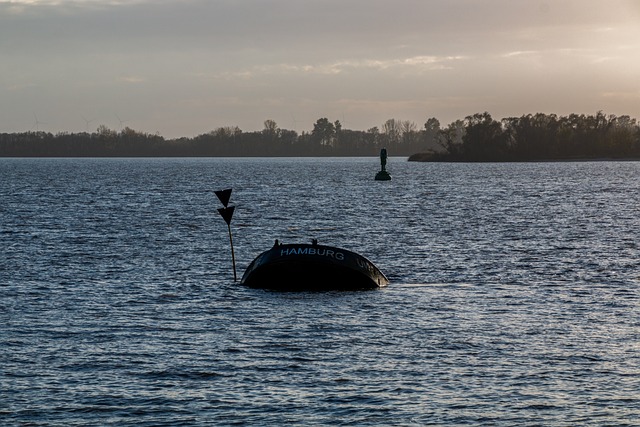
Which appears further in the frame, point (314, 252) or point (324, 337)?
point (314, 252)

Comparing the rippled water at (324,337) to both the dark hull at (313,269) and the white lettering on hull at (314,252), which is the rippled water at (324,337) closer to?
the dark hull at (313,269)

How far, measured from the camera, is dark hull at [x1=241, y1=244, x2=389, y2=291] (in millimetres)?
35562

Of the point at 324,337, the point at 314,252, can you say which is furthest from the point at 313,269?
the point at 324,337

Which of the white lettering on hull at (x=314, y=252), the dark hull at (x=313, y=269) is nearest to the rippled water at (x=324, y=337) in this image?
the dark hull at (x=313, y=269)

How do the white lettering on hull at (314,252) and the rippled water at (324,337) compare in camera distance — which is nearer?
the rippled water at (324,337)

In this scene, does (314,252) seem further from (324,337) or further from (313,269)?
(324,337)

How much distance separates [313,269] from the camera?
3566 cm

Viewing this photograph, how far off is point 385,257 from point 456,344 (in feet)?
76.1

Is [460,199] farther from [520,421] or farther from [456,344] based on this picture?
[520,421]

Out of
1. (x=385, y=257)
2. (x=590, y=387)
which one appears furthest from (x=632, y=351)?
(x=385, y=257)

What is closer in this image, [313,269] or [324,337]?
[324,337]

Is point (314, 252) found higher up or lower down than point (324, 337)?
higher up

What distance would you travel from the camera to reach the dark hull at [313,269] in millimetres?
35562

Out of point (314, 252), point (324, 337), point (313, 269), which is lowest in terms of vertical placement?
point (324, 337)
